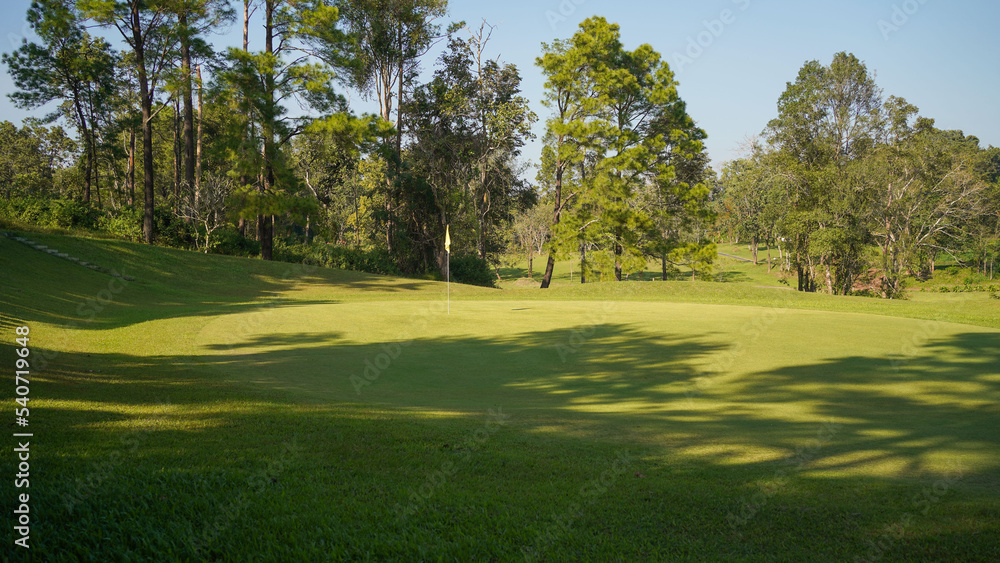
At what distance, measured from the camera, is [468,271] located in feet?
119

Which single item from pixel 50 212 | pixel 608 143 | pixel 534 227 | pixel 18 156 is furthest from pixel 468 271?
pixel 18 156

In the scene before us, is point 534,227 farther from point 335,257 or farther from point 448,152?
point 335,257

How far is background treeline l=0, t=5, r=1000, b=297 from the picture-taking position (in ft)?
94.6

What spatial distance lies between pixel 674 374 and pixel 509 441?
4198 millimetres

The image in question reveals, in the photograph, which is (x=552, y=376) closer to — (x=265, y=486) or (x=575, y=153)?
(x=265, y=486)

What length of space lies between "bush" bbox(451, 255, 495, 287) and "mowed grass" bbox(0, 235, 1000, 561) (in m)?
23.9

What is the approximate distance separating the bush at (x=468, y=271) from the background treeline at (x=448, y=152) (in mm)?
142

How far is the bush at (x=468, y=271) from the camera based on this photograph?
119 feet

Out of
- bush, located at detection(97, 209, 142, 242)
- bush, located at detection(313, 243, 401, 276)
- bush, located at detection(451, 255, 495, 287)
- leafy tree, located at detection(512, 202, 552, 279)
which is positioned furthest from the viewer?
leafy tree, located at detection(512, 202, 552, 279)

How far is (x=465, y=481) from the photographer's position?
4324 mm

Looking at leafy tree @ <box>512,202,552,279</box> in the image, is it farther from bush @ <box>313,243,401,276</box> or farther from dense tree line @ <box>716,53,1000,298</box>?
bush @ <box>313,243,401,276</box>

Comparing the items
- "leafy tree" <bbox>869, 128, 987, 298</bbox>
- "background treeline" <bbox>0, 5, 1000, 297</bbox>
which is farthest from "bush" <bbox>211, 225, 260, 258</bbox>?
"leafy tree" <bbox>869, 128, 987, 298</bbox>

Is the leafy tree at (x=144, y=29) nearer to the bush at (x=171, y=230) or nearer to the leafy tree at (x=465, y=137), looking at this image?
the bush at (x=171, y=230)

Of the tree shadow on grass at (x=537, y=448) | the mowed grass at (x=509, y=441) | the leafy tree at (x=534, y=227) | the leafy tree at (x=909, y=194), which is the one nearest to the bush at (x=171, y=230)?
the mowed grass at (x=509, y=441)
